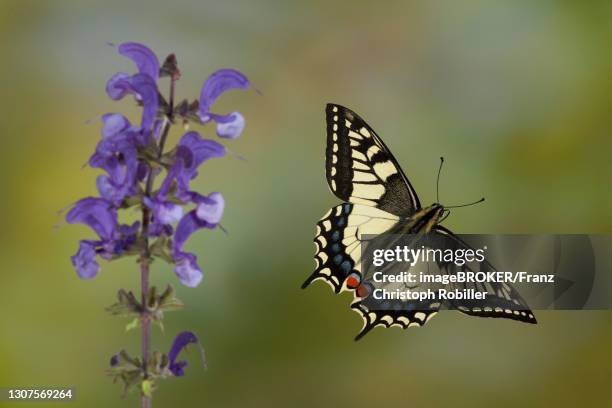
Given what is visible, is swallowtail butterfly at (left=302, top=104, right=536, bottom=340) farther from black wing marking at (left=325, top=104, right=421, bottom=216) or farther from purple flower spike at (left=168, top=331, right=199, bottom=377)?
purple flower spike at (left=168, top=331, right=199, bottom=377)

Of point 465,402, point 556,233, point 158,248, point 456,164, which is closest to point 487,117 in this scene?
point 456,164

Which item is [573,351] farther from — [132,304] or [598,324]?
[132,304]

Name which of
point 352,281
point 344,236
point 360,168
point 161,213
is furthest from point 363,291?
point 161,213

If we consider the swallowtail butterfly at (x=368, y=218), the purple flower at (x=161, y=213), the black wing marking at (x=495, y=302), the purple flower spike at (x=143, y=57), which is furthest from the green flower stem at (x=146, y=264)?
the black wing marking at (x=495, y=302)

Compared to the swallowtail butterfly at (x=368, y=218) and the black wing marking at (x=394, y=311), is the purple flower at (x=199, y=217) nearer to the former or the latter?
the swallowtail butterfly at (x=368, y=218)

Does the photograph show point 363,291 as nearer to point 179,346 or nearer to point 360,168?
point 360,168

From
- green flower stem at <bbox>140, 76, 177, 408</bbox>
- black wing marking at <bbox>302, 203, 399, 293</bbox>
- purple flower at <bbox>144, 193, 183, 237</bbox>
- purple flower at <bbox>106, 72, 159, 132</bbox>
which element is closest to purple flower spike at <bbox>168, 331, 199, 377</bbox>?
green flower stem at <bbox>140, 76, 177, 408</bbox>
